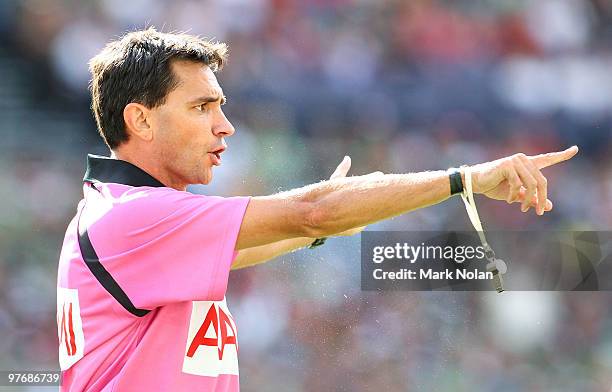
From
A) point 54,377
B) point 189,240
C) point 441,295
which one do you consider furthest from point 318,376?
point 189,240

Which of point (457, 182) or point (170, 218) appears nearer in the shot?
point (457, 182)

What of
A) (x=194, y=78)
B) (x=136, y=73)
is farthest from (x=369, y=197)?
(x=136, y=73)

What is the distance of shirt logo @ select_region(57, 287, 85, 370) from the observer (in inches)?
96.3

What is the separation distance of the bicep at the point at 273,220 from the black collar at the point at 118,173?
1.34ft

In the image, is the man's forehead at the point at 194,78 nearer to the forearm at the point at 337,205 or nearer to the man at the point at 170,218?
the man at the point at 170,218

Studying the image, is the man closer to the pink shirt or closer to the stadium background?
the pink shirt

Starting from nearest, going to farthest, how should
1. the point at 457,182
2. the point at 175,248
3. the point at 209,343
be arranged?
the point at 457,182
the point at 175,248
the point at 209,343

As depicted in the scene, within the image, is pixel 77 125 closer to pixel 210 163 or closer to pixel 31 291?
pixel 31 291

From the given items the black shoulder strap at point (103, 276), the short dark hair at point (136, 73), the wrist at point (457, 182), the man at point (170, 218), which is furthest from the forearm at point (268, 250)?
the wrist at point (457, 182)

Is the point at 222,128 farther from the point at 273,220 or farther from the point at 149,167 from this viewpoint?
the point at 273,220

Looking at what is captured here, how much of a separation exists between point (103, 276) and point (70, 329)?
9.1 inches

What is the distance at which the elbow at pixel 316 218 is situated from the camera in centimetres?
224

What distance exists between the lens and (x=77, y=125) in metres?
5.21

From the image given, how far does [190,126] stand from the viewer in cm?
261
